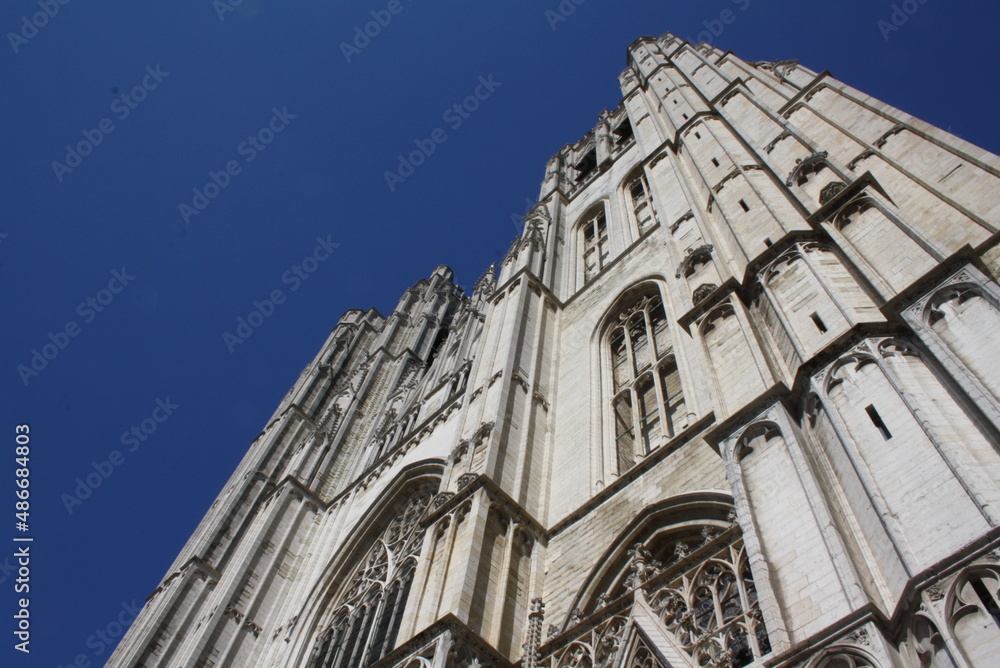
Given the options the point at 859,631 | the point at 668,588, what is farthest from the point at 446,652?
the point at 859,631

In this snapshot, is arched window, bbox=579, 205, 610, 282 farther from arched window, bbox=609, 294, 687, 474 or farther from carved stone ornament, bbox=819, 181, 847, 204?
carved stone ornament, bbox=819, 181, 847, 204

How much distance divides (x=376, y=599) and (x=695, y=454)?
7.08 meters

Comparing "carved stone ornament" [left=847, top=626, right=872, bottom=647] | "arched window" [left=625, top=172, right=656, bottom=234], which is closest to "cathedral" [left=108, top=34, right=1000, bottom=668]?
"carved stone ornament" [left=847, top=626, right=872, bottom=647]

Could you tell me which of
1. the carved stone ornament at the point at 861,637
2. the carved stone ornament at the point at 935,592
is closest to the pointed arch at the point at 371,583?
the carved stone ornament at the point at 861,637

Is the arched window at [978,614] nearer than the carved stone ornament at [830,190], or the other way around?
the arched window at [978,614]

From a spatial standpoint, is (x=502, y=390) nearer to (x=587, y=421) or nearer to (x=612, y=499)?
(x=587, y=421)

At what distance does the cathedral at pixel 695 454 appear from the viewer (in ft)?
20.0

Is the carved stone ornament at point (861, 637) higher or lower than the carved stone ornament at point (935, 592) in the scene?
A: lower

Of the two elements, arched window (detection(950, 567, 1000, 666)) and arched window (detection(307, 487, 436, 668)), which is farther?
arched window (detection(307, 487, 436, 668))

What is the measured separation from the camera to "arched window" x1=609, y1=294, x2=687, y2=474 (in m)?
13.2

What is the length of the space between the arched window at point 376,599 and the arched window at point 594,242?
756 centimetres

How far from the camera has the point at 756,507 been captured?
285 inches

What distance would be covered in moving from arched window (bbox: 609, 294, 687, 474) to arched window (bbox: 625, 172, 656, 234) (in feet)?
14.4

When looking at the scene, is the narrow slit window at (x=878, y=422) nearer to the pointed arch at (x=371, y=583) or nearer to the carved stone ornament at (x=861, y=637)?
the carved stone ornament at (x=861, y=637)
